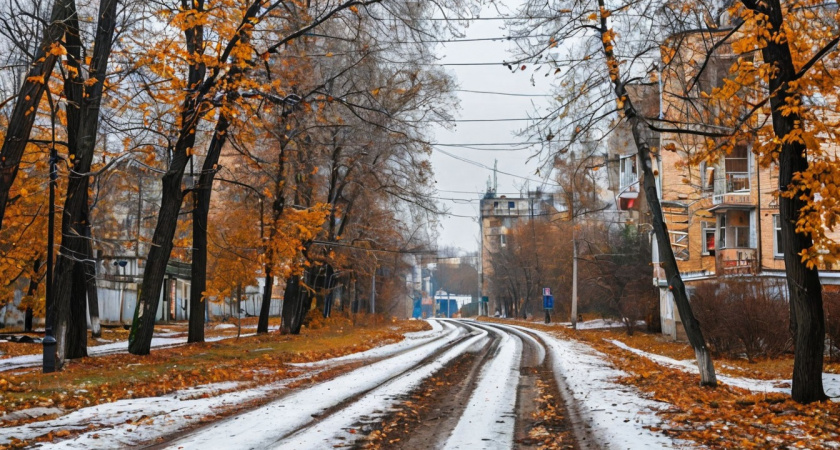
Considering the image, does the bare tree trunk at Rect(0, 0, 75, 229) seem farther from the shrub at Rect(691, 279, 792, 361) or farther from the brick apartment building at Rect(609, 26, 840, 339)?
the brick apartment building at Rect(609, 26, 840, 339)

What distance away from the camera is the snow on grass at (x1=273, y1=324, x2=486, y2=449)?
8906mm

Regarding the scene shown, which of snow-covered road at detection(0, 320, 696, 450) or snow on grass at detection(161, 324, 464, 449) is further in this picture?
snow-covered road at detection(0, 320, 696, 450)

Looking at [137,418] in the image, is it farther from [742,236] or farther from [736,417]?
[742,236]

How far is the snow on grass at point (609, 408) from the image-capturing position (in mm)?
9219

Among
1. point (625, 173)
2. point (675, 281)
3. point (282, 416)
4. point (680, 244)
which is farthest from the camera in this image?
point (625, 173)

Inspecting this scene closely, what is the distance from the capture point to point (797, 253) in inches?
445

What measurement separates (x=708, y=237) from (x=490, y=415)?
113 feet

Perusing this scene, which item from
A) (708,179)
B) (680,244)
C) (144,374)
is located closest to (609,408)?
(144,374)

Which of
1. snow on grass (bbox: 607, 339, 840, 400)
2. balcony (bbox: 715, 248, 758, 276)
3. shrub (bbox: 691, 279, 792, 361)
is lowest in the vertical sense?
snow on grass (bbox: 607, 339, 840, 400)

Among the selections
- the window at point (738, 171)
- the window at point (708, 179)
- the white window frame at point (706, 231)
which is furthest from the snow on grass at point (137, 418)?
the white window frame at point (706, 231)

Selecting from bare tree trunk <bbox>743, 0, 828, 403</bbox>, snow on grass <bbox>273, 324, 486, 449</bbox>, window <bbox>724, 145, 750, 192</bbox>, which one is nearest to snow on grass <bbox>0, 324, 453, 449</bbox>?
snow on grass <bbox>273, 324, 486, 449</bbox>

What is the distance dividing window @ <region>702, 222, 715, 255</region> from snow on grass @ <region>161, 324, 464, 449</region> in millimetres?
28898

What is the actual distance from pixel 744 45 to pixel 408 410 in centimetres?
689

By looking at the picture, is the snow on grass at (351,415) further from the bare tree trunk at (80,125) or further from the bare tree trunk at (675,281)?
the bare tree trunk at (80,125)
